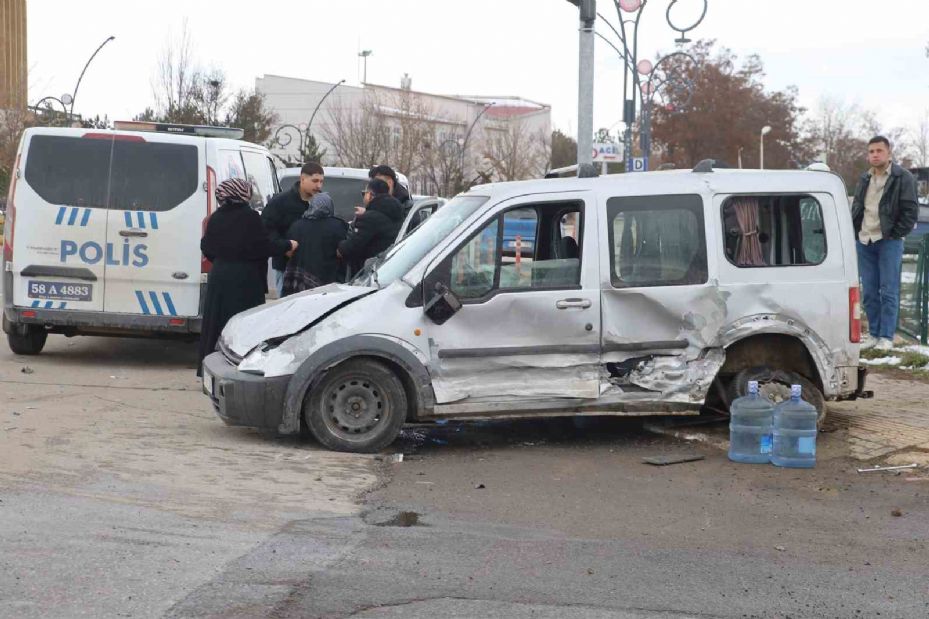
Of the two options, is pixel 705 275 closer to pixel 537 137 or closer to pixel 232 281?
pixel 232 281

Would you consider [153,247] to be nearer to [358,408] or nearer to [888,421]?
[358,408]

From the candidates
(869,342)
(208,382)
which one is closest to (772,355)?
(208,382)

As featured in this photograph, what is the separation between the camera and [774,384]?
8.70m

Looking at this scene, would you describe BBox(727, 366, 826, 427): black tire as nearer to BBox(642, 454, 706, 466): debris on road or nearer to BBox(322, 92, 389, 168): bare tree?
BBox(642, 454, 706, 466): debris on road

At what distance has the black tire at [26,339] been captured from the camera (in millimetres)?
12203

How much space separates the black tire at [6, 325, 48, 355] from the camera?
12.2 m

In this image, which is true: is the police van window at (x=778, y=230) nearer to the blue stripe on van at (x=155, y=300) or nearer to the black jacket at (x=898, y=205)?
the black jacket at (x=898, y=205)

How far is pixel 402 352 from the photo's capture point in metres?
8.11

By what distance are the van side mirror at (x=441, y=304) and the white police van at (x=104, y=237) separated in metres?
4.14

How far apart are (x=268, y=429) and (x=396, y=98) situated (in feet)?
213

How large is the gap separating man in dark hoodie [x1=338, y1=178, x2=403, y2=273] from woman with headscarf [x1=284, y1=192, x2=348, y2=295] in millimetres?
127

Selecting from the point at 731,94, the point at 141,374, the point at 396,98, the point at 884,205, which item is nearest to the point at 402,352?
the point at 141,374

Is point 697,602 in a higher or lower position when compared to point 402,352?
lower

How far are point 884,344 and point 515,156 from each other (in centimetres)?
5123
